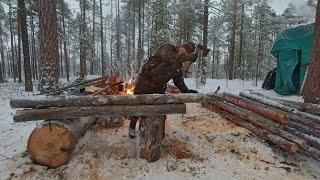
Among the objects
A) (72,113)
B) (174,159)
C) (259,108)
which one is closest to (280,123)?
(259,108)

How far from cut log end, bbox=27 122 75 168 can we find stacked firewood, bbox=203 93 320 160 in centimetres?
354

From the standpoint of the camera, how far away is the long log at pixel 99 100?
4715 mm

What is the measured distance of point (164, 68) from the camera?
5.42 metres

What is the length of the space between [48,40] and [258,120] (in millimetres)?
6263

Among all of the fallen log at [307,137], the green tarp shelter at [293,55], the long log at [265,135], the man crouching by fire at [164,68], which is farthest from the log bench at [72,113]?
the green tarp shelter at [293,55]

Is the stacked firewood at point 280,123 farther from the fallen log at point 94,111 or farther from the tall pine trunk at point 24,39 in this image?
the tall pine trunk at point 24,39

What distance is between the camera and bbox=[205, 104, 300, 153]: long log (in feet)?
17.3

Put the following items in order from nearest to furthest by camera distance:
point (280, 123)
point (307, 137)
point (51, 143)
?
point (51, 143), point (307, 137), point (280, 123)

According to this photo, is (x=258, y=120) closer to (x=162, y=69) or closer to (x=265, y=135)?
(x=265, y=135)

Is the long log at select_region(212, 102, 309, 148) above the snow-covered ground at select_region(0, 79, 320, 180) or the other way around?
above

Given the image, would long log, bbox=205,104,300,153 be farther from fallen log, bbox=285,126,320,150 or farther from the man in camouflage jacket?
the man in camouflage jacket

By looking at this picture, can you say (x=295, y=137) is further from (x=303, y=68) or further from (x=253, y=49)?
(x=253, y=49)

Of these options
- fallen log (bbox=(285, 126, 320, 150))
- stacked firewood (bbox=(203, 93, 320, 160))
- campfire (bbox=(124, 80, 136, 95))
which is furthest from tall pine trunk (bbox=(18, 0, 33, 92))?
fallen log (bbox=(285, 126, 320, 150))

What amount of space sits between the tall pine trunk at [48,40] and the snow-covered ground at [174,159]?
2.33 metres
